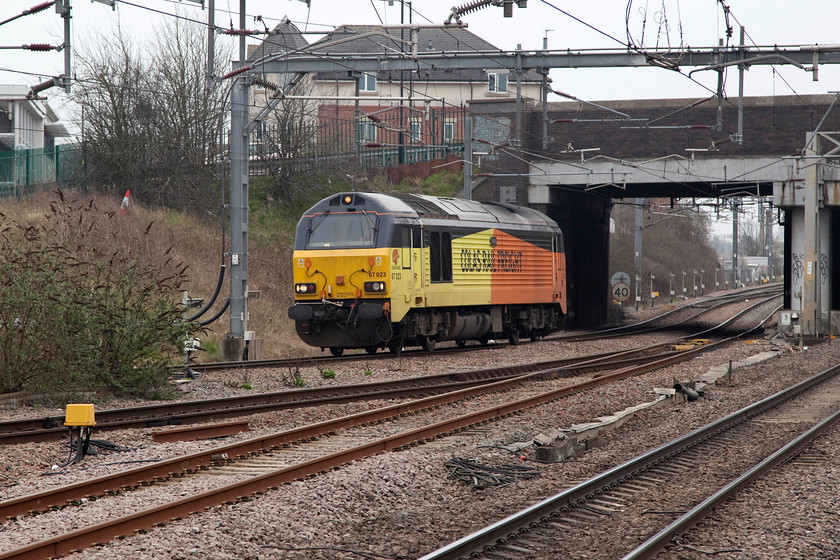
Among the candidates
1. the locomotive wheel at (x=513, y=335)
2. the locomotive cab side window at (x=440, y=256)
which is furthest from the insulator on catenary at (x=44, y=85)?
the locomotive wheel at (x=513, y=335)

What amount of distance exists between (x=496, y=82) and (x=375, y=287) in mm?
42539

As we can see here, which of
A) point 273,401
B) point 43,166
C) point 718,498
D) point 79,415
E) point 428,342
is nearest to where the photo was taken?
point 718,498

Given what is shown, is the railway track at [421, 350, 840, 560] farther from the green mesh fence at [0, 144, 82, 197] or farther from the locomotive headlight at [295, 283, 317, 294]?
the green mesh fence at [0, 144, 82, 197]

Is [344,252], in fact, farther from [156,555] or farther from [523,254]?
[156,555]

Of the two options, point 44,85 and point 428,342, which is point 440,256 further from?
point 44,85

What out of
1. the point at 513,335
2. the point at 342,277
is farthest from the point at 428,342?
the point at 513,335

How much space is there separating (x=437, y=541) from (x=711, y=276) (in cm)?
7291

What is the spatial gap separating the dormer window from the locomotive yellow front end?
40.6 m

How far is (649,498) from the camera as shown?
8.26 m

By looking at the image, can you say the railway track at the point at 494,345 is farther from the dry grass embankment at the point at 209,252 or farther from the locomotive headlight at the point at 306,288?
the dry grass embankment at the point at 209,252

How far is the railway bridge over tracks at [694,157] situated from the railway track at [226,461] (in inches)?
669

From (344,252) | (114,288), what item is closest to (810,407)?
(344,252)

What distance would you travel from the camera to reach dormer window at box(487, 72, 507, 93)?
58.9 meters

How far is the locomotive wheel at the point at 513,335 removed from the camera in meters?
25.3
